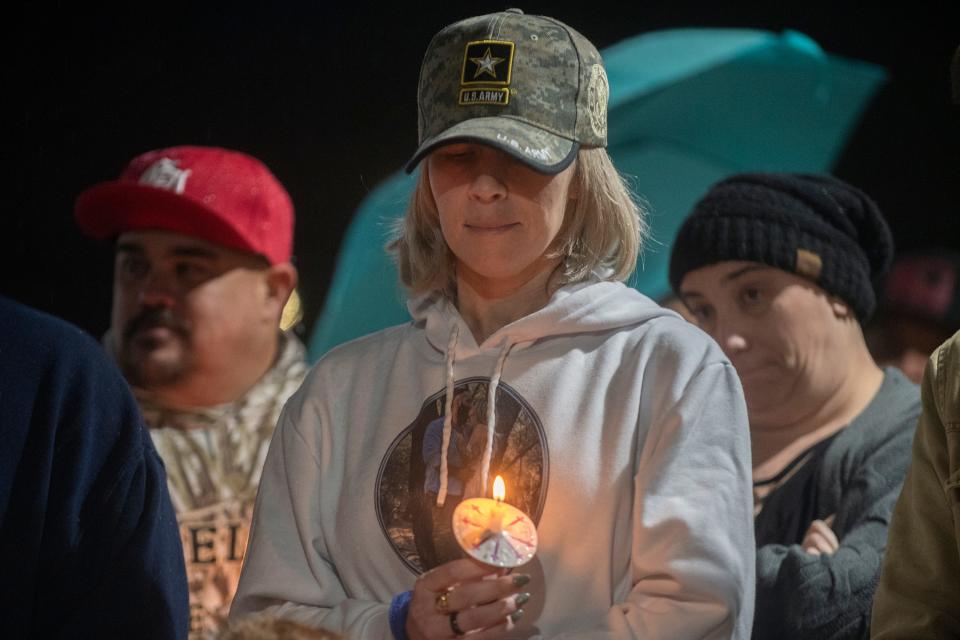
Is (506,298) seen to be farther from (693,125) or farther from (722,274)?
(693,125)

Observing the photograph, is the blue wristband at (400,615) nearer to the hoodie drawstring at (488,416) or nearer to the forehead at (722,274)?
the hoodie drawstring at (488,416)

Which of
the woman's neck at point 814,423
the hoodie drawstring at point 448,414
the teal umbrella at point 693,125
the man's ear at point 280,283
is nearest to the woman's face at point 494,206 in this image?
the hoodie drawstring at point 448,414

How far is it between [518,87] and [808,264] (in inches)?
40.1

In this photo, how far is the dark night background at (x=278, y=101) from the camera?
3.56 metres

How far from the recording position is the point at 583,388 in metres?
2.16

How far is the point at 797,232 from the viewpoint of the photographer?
9.79 ft

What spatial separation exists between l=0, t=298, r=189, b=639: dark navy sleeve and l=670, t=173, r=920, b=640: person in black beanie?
126cm

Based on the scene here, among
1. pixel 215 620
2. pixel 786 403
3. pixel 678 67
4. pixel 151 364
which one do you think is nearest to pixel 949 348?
pixel 786 403

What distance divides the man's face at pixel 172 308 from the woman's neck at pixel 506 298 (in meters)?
1.29

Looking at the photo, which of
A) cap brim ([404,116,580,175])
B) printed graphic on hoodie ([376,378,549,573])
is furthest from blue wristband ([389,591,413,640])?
cap brim ([404,116,580,175])

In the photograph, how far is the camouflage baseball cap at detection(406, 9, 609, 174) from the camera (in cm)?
219

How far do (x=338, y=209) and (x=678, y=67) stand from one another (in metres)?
0.94

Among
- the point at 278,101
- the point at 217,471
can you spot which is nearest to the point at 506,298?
the point at 217,471

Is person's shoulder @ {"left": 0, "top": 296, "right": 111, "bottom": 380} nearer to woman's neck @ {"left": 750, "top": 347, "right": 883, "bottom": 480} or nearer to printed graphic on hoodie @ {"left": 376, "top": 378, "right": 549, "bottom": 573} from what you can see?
printed graphic on hoodie @ {"left": 376, "top": 378, "right": 549, "bottom": 573}
